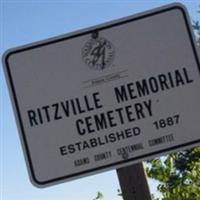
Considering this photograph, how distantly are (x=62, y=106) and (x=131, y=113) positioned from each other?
0.99ft

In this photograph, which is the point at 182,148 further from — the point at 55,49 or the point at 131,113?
the point at 55,49

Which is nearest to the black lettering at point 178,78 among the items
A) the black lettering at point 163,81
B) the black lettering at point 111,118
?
the black lettering at point 163,81

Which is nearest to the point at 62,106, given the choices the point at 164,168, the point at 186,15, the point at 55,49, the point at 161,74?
the point at 55,49

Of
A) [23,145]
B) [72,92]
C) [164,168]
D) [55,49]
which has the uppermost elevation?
[55,49]

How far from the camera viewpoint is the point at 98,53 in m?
2.81

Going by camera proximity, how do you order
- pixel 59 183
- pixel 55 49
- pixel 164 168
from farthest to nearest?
pixel 164 168
pixel 55 49
pixel 59 183

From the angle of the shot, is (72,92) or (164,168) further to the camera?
(164,168)

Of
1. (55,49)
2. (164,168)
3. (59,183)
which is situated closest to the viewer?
(59,183)

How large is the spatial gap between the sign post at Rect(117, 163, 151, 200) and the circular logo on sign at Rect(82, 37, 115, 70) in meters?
0.48

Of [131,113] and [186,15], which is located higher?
[186,15]

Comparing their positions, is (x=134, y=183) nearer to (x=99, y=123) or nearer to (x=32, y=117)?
(x=99, y=123)

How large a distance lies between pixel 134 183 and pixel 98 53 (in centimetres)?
61

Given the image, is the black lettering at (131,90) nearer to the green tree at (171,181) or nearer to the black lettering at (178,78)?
Result: the black lettering at (178,78)

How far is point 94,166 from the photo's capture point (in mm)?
2680
